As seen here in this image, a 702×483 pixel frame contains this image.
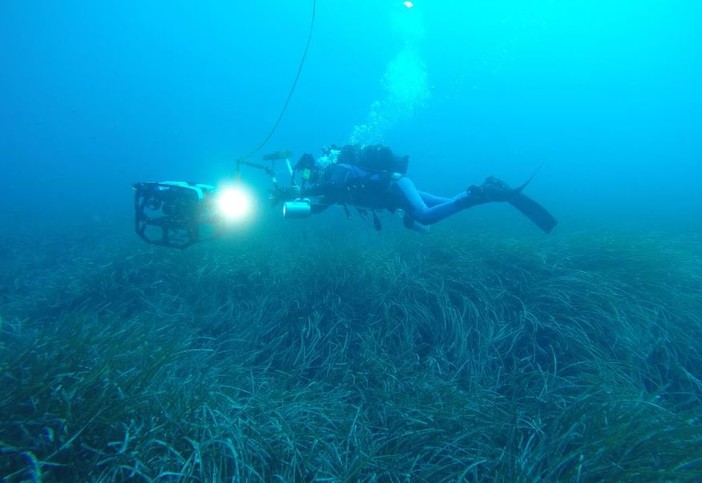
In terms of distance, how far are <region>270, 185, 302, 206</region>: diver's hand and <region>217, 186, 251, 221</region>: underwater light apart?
898mm

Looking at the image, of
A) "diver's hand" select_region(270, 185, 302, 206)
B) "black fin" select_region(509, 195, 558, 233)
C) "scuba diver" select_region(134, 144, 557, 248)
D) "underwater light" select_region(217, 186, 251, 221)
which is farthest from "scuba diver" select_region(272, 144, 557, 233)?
"underwater light" select_region(217, 186, 251, 221)

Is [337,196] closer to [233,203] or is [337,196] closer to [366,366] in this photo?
[233,203]

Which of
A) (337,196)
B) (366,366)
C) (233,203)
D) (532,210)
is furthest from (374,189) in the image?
(366,366)

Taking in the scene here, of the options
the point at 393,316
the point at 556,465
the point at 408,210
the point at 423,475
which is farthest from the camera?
the point at 408,210

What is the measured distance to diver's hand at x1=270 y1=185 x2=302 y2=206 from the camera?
5828 mm

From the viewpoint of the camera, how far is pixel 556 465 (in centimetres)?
205

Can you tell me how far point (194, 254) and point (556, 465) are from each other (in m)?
6.73

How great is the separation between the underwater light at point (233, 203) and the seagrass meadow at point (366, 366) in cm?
125

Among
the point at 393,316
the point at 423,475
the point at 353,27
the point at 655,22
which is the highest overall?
the point at 655,22

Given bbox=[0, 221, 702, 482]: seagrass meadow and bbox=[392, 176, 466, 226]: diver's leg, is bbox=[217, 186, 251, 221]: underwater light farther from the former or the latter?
bbox=[392, 176, 466, 226]: diver's leg

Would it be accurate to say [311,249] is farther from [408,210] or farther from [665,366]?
[665,366]

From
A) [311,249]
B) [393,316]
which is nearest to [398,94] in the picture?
[311,249]

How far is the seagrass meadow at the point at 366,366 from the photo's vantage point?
2018mm

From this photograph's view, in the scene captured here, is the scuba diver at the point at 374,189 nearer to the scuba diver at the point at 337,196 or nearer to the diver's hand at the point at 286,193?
the scuba diver at the point at 337,196
